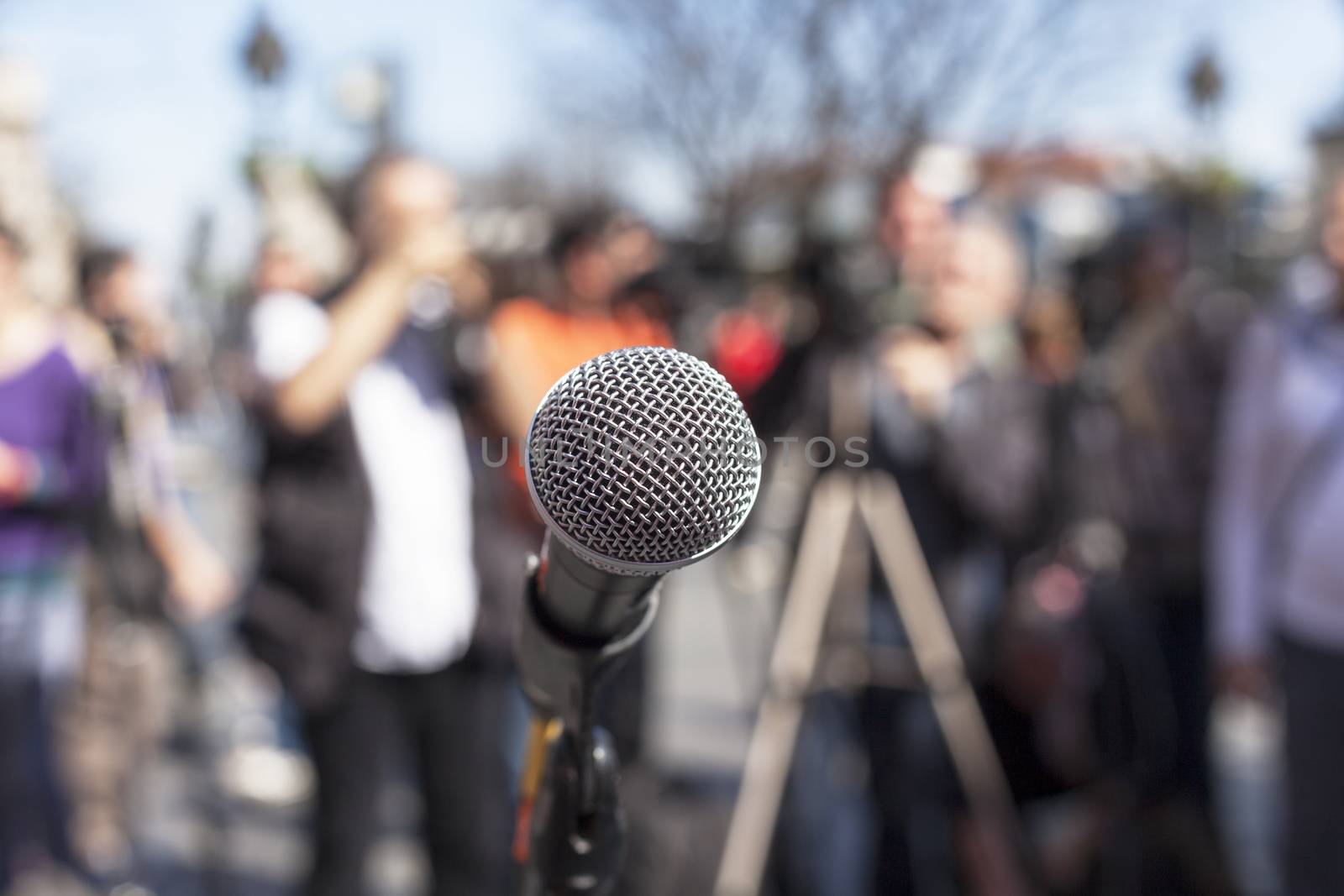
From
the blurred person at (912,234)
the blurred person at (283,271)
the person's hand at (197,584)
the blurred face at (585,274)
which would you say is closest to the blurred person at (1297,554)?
the blurred person at (912,234)

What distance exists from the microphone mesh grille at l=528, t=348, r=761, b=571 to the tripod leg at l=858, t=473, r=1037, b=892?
7.70 feet

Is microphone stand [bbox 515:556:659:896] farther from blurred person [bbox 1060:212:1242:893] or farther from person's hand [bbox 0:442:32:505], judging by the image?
blurred person [bbox 1060:212:1242:893]

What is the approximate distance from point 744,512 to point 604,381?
155 mm

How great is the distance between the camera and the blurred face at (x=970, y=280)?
3232mm

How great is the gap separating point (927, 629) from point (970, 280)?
94 centimetres

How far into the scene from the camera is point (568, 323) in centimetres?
324

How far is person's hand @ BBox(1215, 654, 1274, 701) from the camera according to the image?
2939 millimetres

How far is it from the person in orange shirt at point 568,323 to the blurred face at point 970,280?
77 cm

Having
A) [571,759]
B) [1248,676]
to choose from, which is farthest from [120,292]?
[571,759]

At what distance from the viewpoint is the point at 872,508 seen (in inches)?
128

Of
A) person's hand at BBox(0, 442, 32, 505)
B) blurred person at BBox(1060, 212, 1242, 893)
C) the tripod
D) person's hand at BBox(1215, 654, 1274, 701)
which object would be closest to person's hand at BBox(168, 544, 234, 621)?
person's hand at BBox(0, 442, 32, 505)

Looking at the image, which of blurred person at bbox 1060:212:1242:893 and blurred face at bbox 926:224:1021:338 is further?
blurred person at bbox 1060:212:1242:893

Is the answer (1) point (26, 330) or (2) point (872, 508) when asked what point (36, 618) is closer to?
(1) point (26, 330)

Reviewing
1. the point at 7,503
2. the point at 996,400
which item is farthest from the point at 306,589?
the point at 996,400
